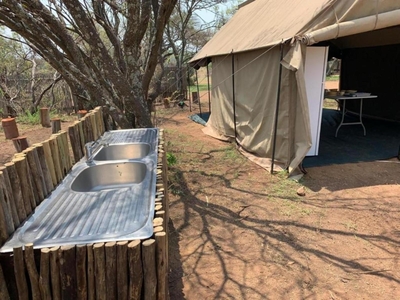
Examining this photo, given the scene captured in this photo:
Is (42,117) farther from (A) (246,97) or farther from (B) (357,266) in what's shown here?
(B) (357,266)

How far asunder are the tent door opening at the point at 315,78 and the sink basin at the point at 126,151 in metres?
2.97

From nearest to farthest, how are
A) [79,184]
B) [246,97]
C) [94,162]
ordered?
[79,184]
[94,162]
[246,97]

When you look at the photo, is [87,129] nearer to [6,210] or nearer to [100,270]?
[6,210]

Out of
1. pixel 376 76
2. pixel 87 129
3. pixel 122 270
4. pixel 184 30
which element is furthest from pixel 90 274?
pixel 184 30

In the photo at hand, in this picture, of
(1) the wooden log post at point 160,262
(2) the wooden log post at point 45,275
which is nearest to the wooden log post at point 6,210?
(2) the wooden log post at point 45,275

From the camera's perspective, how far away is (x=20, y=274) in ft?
4.58

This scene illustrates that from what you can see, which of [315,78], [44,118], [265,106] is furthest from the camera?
[44,118]

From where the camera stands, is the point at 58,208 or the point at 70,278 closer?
the point at 70,278

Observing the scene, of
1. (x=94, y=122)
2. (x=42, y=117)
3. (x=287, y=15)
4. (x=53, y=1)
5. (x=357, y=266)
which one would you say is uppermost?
(x=53, y=1)

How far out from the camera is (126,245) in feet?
4.50

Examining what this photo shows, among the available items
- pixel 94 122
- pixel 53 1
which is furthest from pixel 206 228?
pixel 53 1

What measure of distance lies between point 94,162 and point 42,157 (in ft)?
2.04

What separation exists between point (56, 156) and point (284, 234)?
91.1 inches

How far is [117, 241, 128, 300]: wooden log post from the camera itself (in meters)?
1.37
